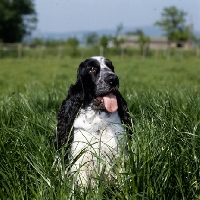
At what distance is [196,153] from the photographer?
329 cm

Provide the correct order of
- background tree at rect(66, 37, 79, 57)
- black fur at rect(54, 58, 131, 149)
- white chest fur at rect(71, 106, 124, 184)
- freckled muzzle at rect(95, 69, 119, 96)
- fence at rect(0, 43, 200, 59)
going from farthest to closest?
background tree at rect(66, 37, 79, 57), fence at rect(0, 43, 200, 59), black fur at rect(54, 58, 131, 149), freckled muzzle at rect(95, 69, 119, 96), white chest fur at rect(71, 106, 124, 184)

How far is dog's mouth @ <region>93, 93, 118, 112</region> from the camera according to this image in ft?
11.7

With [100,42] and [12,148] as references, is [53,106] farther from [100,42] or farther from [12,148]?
[100,42]

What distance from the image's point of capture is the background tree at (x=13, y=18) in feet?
166

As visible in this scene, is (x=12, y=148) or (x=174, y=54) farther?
(x=174, y=54)

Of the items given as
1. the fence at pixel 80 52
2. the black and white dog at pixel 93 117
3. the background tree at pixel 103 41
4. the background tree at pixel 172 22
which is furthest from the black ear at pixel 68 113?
the background tree at pixel 172 22

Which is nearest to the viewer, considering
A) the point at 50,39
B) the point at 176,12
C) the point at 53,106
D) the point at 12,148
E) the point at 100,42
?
the point at 12,148

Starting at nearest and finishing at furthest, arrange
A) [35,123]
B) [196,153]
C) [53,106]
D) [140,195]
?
[140,195]
[196,153]
[35,123]
[53,106]

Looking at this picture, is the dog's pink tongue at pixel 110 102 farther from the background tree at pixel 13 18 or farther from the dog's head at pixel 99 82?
the background tree at pixel 13 18

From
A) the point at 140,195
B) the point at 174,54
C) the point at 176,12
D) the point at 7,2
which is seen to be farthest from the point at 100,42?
the point at 140,195

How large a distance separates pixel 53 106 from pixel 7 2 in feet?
158

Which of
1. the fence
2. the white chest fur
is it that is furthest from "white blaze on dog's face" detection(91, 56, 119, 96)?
the fence

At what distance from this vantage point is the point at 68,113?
3895mm

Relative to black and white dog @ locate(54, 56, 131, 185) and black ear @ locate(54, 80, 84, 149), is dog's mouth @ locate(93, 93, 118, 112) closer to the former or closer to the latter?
black and white dog @ locate(54, 56, 131, 185)
